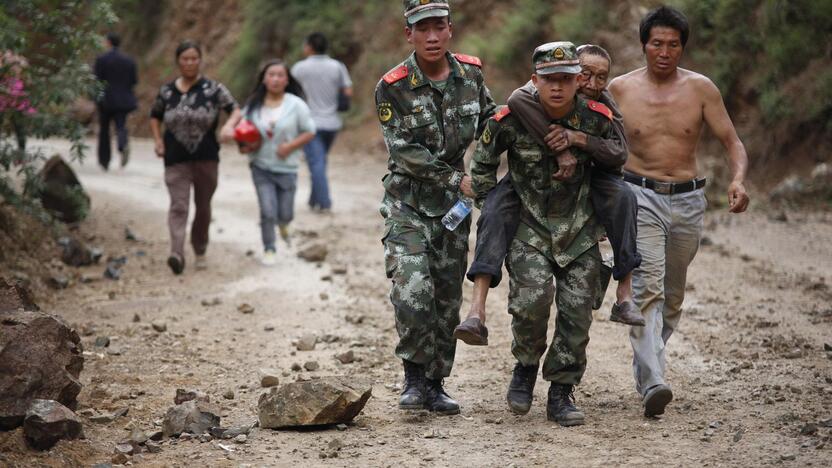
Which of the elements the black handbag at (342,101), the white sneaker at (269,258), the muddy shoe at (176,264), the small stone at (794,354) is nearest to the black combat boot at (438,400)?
the small stone at (794,354)

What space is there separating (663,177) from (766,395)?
134 centimetres

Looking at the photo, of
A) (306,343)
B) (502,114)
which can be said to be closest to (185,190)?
(306,343)

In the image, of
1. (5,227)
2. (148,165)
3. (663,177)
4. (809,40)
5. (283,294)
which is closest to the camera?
(663,177)

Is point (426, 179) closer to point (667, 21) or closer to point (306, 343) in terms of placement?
point (667, 21)

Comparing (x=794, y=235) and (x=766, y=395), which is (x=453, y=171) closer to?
(x=766, y=395)

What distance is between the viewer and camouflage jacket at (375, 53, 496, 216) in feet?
18.6

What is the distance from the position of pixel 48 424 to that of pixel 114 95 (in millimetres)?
13497

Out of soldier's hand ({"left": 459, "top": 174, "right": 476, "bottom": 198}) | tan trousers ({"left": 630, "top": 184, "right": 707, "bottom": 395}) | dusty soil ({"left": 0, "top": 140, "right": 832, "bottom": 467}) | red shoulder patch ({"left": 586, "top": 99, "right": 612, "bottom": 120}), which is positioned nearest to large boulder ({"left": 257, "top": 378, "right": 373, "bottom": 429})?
dusty soil ({"left": 0, "top": 140, "right": 832, "bottom": 467})

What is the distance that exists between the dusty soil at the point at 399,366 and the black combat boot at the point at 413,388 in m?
0.12

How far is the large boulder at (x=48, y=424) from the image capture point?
5.14 meters

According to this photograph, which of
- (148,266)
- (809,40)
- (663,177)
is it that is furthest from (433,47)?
(809,40)

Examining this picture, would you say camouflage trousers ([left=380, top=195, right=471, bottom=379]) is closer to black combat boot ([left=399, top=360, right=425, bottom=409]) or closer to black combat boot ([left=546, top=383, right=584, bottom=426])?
black combat boot ([left=399, top=360, right=425, bottom=409])

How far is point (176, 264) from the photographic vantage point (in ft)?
34.3

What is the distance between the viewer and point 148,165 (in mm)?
19891
